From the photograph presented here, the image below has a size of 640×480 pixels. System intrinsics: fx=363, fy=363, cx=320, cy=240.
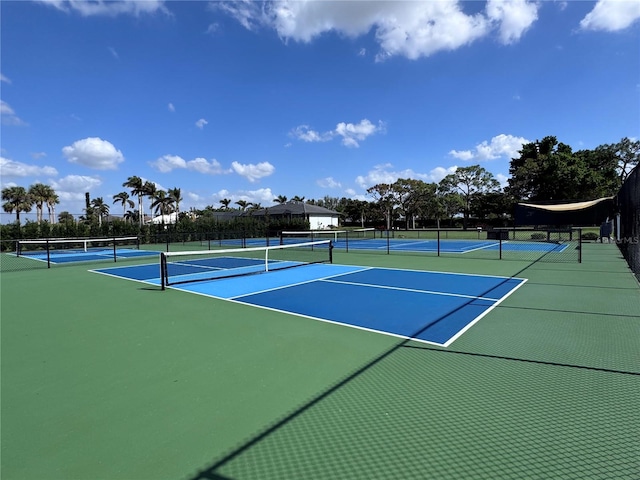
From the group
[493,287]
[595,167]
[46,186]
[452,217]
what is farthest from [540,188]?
[46,186]

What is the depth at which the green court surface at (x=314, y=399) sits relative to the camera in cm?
274

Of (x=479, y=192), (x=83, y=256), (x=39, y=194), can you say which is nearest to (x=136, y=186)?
(x=39, y=194)

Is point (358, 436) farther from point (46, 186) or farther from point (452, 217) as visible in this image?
point (46, 186)

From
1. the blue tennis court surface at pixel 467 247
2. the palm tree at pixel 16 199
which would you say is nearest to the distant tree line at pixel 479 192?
the palm tree at pixel 16 199

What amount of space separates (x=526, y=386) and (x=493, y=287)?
6354 millimetres

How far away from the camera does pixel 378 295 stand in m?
8.90

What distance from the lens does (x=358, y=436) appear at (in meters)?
3.08

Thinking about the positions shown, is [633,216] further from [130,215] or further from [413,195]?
[130,215]

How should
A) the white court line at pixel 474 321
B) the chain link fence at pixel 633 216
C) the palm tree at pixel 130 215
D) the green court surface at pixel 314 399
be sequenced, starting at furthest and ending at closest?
the palm tree at pixel 130 215, the chain link fence at pixel 633 216, the white court line at pixel 474 321, the green court surface at pixel 314 399

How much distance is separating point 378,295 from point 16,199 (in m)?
69.4

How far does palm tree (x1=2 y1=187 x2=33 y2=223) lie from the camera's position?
56.7 m

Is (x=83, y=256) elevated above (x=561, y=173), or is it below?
below

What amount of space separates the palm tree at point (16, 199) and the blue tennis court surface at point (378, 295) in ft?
194

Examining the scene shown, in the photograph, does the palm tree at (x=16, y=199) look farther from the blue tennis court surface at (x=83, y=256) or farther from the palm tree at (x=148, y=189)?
the blue tennis court surface at (x=83, y=256)
